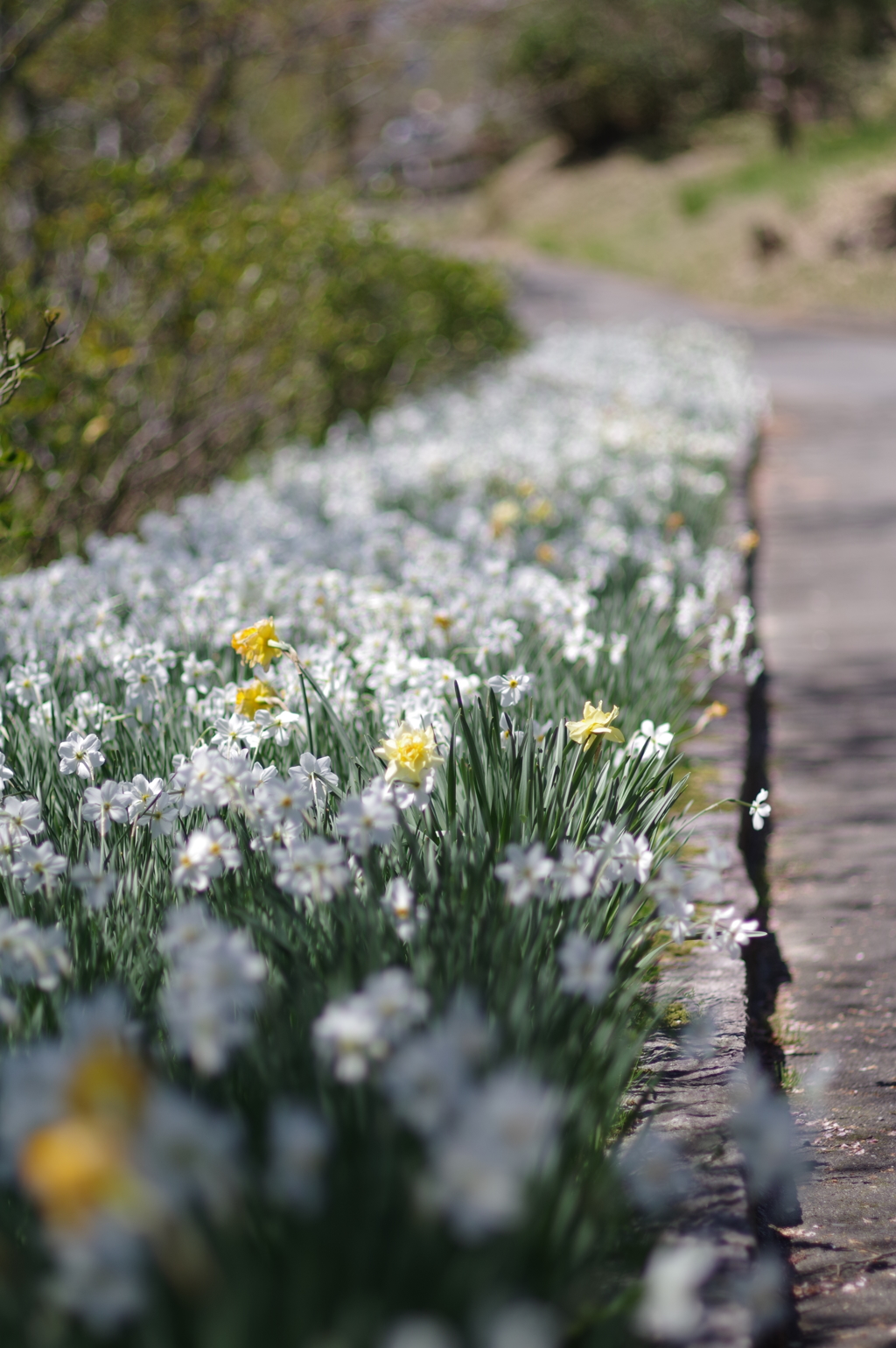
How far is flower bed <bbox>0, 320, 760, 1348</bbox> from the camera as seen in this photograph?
0.99 meters

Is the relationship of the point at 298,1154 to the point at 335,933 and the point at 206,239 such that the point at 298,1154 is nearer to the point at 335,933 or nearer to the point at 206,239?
the point at 335,933

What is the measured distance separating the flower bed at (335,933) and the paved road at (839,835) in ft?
1.35

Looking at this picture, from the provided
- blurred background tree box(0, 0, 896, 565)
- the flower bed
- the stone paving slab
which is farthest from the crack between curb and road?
blurred background tree box(0, 0, 896, 565)

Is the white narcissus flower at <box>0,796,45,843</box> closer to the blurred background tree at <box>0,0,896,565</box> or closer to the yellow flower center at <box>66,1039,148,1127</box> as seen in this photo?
the yellow flower center at <box>66,1039,148,1127</box>

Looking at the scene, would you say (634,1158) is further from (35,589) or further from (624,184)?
(624,184)

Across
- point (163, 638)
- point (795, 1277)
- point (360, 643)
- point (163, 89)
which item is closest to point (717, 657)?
point (360, 643)

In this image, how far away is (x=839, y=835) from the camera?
3584mm

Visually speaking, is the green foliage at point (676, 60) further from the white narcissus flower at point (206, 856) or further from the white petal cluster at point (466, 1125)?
the white petal cluster at point (466, 1125)

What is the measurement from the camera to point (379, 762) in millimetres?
2498

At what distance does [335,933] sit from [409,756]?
0.47 meters

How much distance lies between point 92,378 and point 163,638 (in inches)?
87.9

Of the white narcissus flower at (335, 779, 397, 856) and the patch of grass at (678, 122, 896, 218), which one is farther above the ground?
the patch of grass at (678, 122, 896, 218)

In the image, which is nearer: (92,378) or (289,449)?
(92,378)

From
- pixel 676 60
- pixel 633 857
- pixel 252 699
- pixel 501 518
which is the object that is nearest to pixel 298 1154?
pixel 633 857
